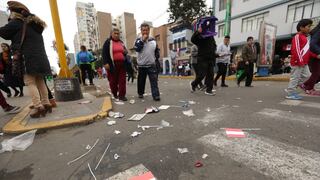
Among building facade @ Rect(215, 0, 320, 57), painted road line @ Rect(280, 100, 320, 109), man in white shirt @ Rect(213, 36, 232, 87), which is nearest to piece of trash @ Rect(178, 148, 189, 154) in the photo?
painted road line @ Rect(280, 100, 320, 109)

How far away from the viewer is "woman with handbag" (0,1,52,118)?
2.98 metres

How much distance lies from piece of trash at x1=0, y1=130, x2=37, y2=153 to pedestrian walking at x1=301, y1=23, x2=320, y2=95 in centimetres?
556

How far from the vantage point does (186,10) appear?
27.4 m

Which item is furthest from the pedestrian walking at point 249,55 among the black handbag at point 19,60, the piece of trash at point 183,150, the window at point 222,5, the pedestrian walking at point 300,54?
the window at point 222,5

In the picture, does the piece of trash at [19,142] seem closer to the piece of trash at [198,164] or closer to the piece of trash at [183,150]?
the piece of trash at [183,150]

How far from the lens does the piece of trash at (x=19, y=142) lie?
224 cm

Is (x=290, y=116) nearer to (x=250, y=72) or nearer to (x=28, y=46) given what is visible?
(x=250, y=72)

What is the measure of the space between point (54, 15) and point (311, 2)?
18097 millimetres

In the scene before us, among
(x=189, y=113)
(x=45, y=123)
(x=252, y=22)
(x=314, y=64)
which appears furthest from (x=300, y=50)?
(x=252, y=22)

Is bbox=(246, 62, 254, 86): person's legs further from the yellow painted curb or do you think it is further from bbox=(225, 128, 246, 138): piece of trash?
the yellow painted curb

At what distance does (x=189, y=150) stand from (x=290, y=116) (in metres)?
2.04

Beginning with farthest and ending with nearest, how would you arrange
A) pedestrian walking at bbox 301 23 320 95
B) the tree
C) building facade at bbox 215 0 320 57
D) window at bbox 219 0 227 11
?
the tree < window at bbox 219 0 227 11 < building facade at bbox 215 0 320 57 < pedestrian walking at bbox 301 23 320 95

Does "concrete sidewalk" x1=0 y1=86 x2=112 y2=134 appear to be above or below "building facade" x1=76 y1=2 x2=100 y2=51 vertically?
below

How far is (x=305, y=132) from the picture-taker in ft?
7.36
